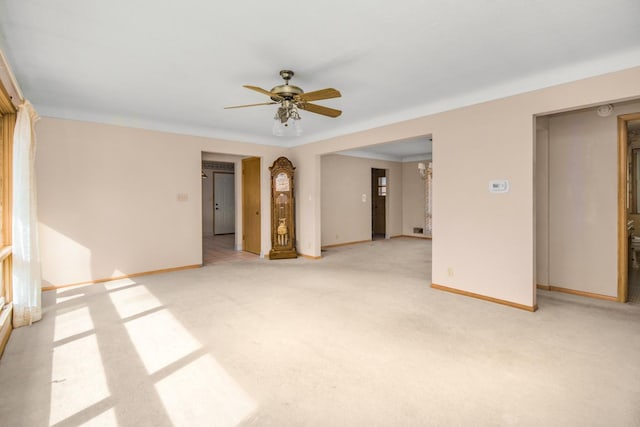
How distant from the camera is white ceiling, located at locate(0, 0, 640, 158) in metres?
2.21

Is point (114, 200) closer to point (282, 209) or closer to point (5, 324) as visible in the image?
point (5, 324)

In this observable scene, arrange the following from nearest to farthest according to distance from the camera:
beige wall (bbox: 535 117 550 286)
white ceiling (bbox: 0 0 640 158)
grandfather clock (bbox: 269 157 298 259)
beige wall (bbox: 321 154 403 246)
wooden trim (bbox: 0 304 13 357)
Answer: white ceiling (bbox: 0 0 640 158) < wooden trim (bbox: 0 304 13 357) < beige wall (bbox: 535 117 550 286) < grandfather clock (bbox: 269 157 298 259) < beige wall (bbox: 321 154 403 246)

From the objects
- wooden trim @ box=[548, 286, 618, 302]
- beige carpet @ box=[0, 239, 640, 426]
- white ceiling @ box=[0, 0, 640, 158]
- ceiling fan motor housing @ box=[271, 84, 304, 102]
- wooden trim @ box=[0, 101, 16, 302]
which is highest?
white ceiling @ box=[0, 0, 640, 158]

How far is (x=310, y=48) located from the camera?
273cm

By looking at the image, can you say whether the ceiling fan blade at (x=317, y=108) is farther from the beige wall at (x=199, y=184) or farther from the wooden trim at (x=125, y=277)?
the wooden trim at (x=125, y=277)

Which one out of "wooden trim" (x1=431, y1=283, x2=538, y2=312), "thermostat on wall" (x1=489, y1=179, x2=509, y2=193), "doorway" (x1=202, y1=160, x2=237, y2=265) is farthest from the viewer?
"doorway" (x1=202, y1=160, x2=237, y2=265)

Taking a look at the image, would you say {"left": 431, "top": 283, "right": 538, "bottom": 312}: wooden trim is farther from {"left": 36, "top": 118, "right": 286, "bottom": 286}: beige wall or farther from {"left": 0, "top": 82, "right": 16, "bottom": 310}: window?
{"left": 0, "top": 82, "right": 16, "bottom": 310}: window

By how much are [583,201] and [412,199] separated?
18.4ft

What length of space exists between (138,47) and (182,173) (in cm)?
307

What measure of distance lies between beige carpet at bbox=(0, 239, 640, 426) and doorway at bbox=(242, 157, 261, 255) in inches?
116

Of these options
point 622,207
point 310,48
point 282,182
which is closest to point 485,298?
point 622,207

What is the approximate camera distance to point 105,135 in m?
4.80

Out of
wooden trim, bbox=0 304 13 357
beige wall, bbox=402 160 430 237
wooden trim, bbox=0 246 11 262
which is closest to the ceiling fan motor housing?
wooden trim, bbox=0 246 11 262

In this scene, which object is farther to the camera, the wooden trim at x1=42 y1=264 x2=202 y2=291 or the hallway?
the hallway
